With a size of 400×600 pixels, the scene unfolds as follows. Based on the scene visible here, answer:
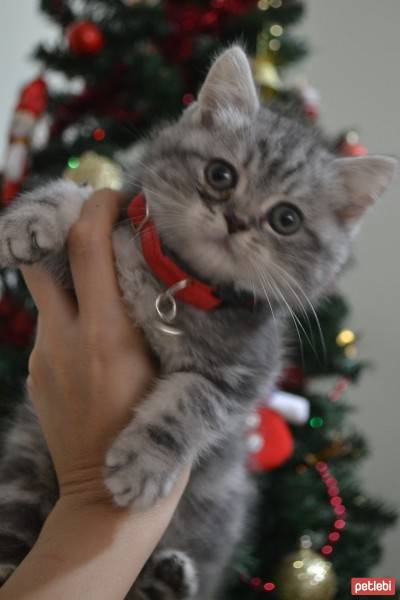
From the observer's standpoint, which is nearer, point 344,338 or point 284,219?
point 284,219

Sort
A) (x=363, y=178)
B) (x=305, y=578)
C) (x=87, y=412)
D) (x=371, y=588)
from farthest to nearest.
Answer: (x=371, y=588)
(x=305, y=578)
(x=363, y=178)
(x=87, y=412)

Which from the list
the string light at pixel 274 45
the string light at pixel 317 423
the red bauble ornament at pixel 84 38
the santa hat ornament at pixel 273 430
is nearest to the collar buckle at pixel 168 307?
the santa hat ornament at pixel 273 430

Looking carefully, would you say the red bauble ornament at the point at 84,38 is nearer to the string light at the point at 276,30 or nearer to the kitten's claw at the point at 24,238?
the string light at the point at 276,30

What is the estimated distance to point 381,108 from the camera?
7.32ft

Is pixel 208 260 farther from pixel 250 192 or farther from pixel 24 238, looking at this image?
pixel 24 238

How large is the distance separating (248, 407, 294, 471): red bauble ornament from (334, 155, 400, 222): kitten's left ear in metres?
0.54

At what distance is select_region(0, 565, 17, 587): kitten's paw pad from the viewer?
2.53 ft

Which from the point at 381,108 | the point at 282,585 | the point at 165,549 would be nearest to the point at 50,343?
the point at 165,549

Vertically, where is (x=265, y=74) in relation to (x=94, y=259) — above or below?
above

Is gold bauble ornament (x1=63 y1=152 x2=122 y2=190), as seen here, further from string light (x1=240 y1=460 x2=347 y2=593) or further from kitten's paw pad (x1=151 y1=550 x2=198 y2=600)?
string light (x1=240 y1=460 x2=347 y2=593)

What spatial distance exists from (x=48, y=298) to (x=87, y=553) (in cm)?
42

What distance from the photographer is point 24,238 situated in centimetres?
83

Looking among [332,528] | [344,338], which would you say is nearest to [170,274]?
[344,338]

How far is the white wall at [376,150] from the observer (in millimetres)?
Answer: 2191
